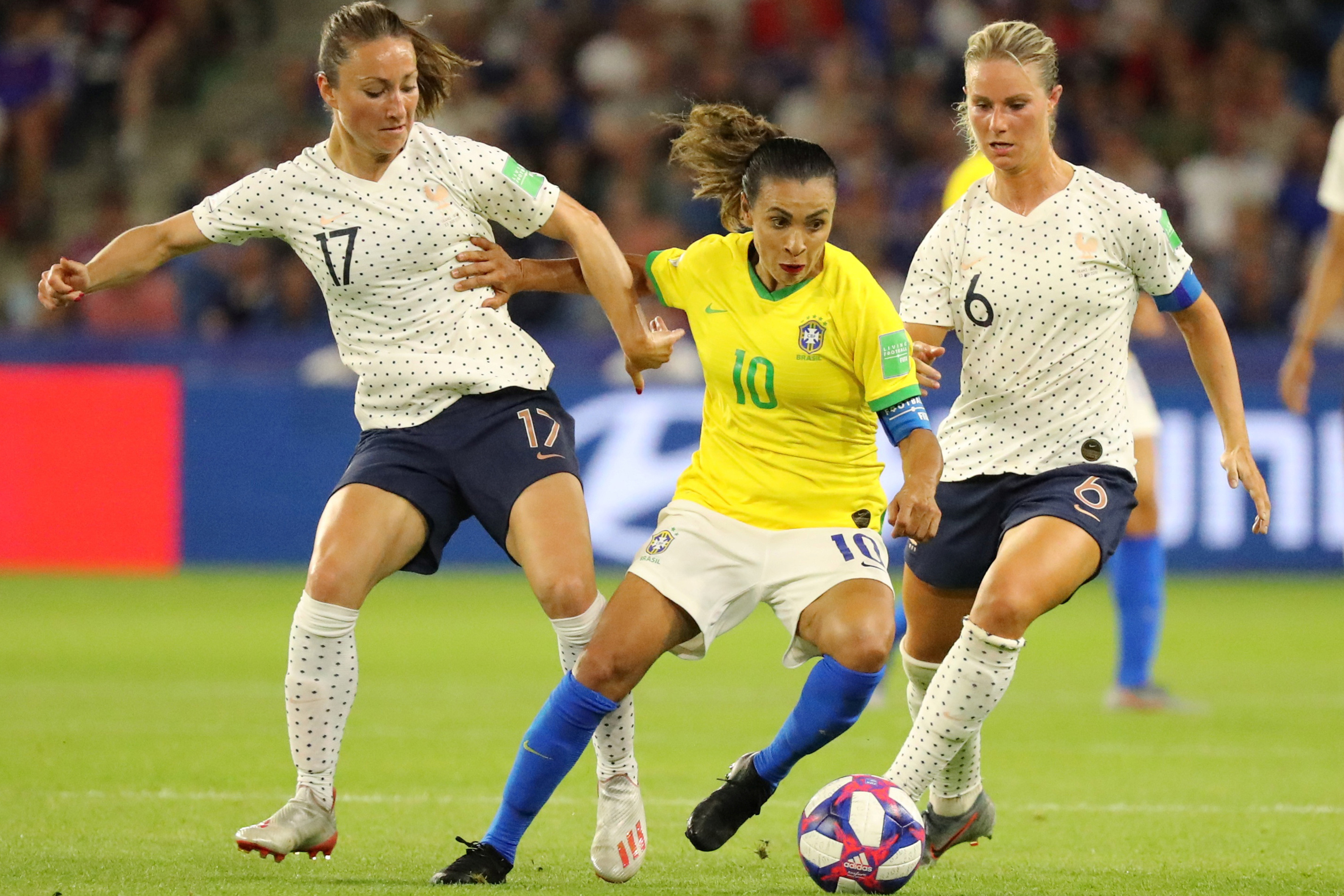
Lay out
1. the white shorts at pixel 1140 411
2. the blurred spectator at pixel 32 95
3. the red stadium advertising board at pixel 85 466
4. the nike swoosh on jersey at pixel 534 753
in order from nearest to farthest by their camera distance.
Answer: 1. the nike swoosh on jersey at pixel 534 753
2. the white shorts at pixel 1140 411
3. the red stadium advertising board at pixel 85 466
4. the blurred spectator at pixel 32 95

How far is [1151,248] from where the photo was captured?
498cm

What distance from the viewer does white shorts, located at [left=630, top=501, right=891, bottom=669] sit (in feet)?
15.9

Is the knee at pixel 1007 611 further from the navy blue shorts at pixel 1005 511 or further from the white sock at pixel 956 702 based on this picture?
the navy blue shorts at pixel 1005 511

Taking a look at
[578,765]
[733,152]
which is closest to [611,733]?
[733,152]

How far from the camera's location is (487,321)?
5188mm

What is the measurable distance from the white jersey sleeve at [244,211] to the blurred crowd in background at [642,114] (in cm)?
825

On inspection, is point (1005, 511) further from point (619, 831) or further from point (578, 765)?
point (578, 765)

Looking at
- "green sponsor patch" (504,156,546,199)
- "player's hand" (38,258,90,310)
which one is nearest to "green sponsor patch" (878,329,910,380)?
"green sponsor patch" (504,156,546,199)

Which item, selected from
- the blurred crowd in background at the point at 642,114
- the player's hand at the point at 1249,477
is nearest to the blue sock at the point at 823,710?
the player's hand at the point at 1249,477

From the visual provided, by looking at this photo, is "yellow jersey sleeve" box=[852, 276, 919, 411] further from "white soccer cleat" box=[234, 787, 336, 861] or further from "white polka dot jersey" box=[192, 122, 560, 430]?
"white soccer cleat" box=[234, 787, 336, 861]

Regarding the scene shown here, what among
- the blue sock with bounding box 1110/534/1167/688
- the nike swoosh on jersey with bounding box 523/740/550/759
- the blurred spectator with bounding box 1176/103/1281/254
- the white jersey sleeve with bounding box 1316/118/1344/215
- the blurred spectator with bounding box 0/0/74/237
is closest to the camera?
the nike swoosh on jersey with bounding box 523/740/550/759

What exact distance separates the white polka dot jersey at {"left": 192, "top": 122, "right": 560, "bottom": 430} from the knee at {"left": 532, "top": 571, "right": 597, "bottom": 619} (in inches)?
23.5

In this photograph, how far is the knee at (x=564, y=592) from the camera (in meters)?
4.82

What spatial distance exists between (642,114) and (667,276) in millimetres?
10564
